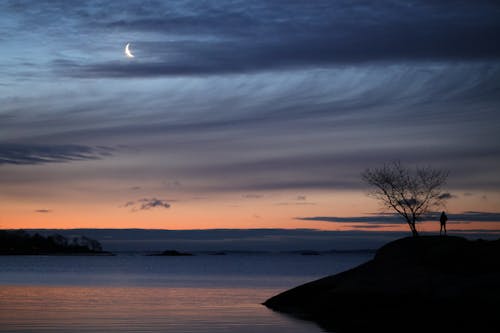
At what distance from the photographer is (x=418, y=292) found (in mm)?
33969

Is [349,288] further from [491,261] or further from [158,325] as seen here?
[158,325]

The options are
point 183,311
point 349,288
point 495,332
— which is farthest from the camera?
point 183,311

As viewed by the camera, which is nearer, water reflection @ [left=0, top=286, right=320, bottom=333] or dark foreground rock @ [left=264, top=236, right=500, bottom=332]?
dark foreground rock @ [left=264, top=236, right=500, bottom=332]

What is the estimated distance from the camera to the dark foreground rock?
1228 inches

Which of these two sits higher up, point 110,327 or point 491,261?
point 491,261

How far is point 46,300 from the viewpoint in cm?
4609

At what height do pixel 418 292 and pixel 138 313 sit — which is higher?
pixel 418 292

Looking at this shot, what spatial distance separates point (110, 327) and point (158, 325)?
2268mm

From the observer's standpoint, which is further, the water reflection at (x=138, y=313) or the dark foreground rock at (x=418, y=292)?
the water reflection at (x=138, y=313)

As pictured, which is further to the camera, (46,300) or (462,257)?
(46,300)

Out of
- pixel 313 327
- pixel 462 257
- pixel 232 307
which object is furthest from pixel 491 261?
pixel 232 307

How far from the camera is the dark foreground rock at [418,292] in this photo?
102ft

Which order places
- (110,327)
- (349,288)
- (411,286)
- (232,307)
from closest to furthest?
(110,327) < (411,286) < (349,288) < (232,307)

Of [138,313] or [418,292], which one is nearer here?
[418,292]
